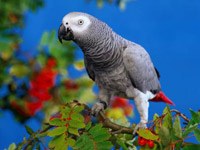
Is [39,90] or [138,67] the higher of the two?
[39,90]

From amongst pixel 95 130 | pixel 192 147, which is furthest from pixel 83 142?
pixel 192 147

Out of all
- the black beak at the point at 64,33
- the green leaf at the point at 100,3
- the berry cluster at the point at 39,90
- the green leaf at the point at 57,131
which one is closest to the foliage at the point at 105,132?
the green leaf at the point at 57,131

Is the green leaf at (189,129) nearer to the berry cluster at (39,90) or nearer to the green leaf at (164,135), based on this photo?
the green leaf at (164,135)

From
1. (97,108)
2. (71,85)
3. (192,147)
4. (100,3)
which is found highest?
(100,3)

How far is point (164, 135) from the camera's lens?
17.1 inches

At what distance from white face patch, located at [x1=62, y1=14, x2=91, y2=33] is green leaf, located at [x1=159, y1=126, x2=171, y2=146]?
0.21m

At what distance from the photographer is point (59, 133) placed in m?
0.49

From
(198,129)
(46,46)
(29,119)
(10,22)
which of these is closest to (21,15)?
(10,22)

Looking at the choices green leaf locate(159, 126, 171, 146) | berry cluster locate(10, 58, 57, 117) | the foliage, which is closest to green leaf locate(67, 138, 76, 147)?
the foliage

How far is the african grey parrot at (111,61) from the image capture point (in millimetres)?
589

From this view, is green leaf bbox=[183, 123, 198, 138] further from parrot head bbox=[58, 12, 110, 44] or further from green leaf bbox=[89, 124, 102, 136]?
parrot head bbox=[58, 12, 110, 44]

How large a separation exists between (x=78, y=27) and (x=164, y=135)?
0.22 meters

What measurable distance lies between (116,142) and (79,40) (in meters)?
0.16

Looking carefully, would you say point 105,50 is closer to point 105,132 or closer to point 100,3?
point 105,132
